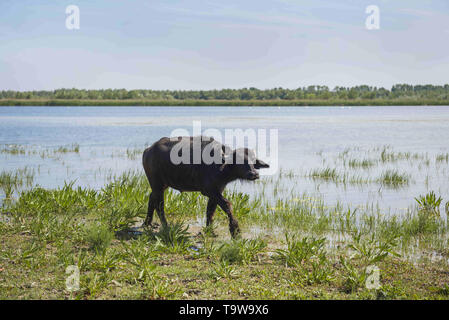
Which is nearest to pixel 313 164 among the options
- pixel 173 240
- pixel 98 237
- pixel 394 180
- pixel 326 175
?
pixel 326 175

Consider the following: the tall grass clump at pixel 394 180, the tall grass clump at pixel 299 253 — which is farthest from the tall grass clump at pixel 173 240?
the tall grass clump at pixel 394 180

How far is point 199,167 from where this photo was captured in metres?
6.92

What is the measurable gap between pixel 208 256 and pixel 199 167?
1.48 meters

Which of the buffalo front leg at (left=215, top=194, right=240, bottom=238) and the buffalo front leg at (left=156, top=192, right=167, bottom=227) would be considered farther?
the buffalo front leg at (left=156, top=192, right=167, bottom=227)

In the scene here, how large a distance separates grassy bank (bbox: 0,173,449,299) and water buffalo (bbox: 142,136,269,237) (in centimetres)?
63

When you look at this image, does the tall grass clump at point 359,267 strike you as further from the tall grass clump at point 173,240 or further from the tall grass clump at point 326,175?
the tall grass clump at point 326,175

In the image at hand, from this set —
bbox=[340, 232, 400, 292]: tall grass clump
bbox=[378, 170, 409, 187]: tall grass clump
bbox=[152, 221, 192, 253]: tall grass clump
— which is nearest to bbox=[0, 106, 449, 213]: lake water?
bbox=[378, 170, 409, 187]: tall grass clump

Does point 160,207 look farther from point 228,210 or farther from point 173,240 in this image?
point 228,210

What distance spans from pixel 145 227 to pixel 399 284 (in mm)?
4231

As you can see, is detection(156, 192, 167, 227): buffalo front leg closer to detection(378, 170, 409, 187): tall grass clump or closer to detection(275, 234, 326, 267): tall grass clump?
detection(275, 234, 326, 267): tall grass clump

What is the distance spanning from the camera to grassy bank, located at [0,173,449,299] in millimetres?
4859

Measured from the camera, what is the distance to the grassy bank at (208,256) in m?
4.86
